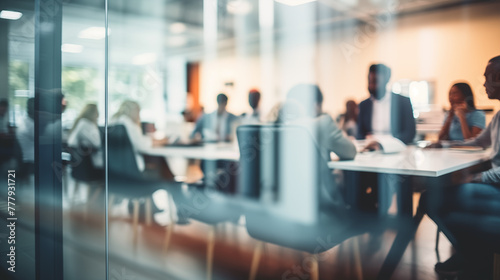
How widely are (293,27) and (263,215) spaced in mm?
5706

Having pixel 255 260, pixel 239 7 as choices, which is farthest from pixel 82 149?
pixel 239 7

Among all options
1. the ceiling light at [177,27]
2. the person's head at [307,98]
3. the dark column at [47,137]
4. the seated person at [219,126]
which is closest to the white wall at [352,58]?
the seated person at [219,126]

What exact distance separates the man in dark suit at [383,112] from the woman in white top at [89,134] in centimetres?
205

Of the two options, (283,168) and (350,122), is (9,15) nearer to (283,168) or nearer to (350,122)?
(283,168)

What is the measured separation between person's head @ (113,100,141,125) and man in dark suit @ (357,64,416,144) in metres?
1.78

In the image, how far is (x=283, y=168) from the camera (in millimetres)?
1775

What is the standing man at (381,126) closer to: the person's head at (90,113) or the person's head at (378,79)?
the person's head at (378,79)

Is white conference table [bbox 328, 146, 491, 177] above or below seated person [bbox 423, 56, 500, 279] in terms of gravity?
above

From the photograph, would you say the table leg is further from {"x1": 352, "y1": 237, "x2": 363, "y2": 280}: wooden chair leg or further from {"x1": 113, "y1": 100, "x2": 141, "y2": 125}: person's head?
{"x1": 113, "y1": 100, "x2": 141, "y2": 125}: person's head

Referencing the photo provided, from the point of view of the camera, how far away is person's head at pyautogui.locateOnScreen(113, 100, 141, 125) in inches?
115

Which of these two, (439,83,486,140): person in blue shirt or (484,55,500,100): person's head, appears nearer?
(484,55,500,100): person's head

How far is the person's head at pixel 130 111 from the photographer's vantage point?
292cm

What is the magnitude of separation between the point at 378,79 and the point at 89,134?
2.23 metres

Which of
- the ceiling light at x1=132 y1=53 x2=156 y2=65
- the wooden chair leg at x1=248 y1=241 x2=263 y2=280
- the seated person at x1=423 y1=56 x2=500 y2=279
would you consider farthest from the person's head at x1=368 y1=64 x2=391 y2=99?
the ceiling light at x1=132 y1=53 x2=156 y2=65
